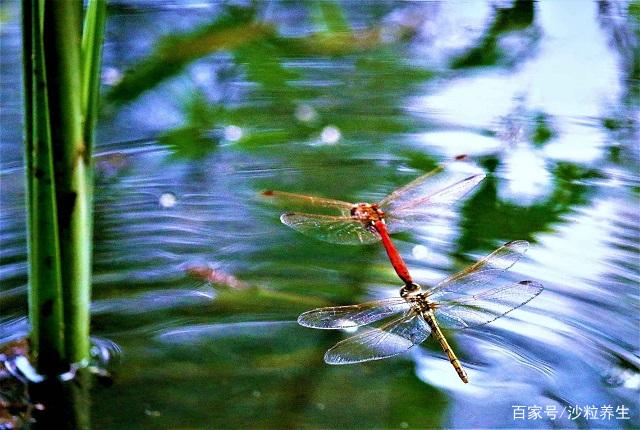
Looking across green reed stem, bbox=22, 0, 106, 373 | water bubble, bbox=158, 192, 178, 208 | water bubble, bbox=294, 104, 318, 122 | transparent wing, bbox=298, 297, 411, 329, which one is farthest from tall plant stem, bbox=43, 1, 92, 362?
water bubble, bbox=294, 104, 318, 122

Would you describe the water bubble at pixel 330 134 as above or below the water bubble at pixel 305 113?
below

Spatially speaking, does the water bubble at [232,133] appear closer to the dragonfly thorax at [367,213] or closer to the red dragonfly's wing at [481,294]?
the dragonfly thorax at [367,213]

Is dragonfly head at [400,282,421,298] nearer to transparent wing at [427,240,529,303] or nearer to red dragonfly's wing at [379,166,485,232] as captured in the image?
transparent wing at [427,240,529,303]

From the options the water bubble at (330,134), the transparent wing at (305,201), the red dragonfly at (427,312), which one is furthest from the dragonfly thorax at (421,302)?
the water bubble at (330,134)

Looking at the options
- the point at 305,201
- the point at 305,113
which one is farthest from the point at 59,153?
the point at 305,113

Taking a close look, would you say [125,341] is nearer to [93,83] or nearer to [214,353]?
[214,353]

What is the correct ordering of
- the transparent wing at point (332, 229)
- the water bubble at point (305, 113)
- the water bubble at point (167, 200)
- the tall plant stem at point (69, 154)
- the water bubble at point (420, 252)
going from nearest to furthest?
the tall plant stem at point (69, 154)
the transparent wing at point (332, 229)
the water bubble at point (420, 252)
the water bubble at point (167, 200)
the water bubble at point (305, 113)

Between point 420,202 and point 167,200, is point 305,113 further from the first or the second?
point 420,202
